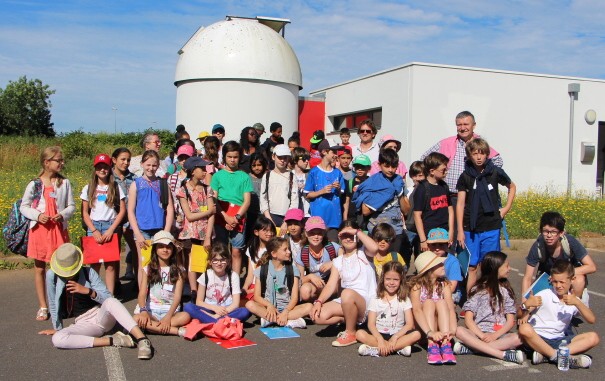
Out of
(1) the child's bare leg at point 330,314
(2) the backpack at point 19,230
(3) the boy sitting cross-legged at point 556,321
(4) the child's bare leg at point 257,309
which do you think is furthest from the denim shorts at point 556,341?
(2) the backpack at point 19,230

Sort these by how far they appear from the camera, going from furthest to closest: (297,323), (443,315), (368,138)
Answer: (368,138) < (297,323) < (443,315)

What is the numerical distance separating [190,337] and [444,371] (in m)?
2.19

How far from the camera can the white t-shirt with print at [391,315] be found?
199 inches

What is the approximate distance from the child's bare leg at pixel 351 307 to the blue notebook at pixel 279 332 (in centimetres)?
55

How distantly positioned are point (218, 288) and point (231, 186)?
1.43 metres

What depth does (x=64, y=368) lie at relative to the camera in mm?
4488

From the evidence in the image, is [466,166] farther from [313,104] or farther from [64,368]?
[313,104]

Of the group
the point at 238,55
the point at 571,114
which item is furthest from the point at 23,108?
the point at 571,114

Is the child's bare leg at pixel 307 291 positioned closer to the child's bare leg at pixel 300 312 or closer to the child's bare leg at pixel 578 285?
the child's bare leg at pixel 300 312

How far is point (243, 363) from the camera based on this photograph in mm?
4672

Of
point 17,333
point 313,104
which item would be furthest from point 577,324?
point 313,104

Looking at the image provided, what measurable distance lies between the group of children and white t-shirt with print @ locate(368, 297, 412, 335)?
1 centimetres

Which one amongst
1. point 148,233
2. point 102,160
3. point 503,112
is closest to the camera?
point 102,160

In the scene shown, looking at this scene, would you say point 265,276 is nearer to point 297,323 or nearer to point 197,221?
point 297,323
